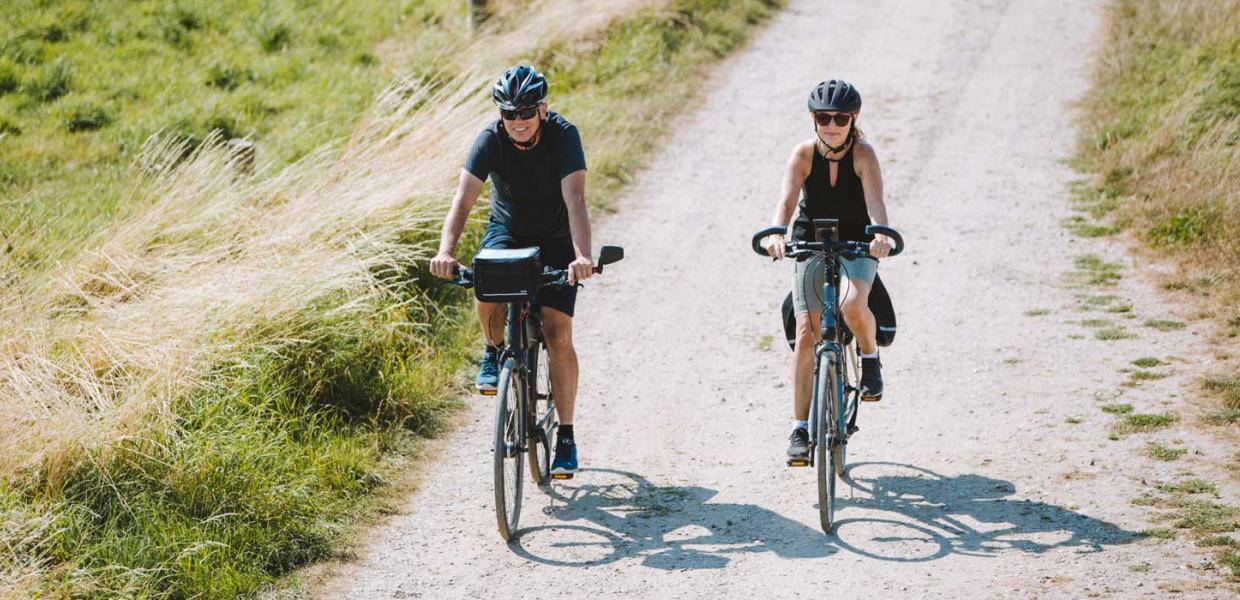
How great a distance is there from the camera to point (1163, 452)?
20.5ft

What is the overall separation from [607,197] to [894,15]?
290 inches

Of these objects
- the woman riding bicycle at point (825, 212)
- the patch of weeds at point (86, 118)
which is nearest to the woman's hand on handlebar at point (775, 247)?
the woman riding bicycle at point (825, 212)

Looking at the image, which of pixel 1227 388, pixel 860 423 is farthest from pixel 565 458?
pixel 1227 388

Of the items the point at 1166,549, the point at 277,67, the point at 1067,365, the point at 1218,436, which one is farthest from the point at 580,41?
the point at 1166,549

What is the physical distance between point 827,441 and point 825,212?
3.58 ft

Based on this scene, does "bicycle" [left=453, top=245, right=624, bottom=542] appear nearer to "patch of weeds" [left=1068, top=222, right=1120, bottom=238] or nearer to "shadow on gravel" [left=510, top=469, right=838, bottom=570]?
"shadow on gravel" [left=510, top=469, right=838, bottom=570]

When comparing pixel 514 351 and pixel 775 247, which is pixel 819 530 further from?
pixel 514 351

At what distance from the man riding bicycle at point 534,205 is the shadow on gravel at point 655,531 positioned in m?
0.25

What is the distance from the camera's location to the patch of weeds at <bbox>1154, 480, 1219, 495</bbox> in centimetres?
577

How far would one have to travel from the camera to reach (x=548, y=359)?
20.2 ft

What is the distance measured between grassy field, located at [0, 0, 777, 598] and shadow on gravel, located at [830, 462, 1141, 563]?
2.40 metres

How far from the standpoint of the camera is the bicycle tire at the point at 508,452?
5.46m

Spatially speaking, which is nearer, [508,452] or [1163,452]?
[508,452]

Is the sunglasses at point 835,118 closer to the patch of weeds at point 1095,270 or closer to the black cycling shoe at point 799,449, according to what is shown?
the black cycling shoe at point 799,449
